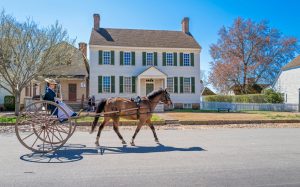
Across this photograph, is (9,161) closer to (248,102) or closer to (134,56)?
(134,56)

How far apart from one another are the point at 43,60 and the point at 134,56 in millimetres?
11841

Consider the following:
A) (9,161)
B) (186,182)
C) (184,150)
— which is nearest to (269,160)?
(184,150)

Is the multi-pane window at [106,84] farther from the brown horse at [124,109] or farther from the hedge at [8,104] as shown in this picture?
the brown horse at [124,109]

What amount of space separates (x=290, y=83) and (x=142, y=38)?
67.1 ft

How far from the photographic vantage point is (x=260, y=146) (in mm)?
9125

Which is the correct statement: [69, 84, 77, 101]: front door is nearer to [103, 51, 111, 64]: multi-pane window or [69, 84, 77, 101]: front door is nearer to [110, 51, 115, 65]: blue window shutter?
[103, 51, 111, 64]: multi-pane window

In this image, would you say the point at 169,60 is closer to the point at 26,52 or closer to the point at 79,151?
the point at 26,52

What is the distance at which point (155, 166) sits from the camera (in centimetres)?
629

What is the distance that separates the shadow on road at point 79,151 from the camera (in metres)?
6.93

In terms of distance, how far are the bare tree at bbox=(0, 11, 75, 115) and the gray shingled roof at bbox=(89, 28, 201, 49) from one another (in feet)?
25.2

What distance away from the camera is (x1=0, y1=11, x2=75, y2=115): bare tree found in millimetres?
19328

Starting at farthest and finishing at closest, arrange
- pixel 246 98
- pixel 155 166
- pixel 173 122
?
pixel 246 98
pixel 173 122
pixel 155 166

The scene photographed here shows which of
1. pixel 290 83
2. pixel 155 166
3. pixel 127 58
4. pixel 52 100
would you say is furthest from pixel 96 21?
pixel 155 166

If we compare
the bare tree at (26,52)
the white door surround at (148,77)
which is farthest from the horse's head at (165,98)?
the white door surround at (148,77)
